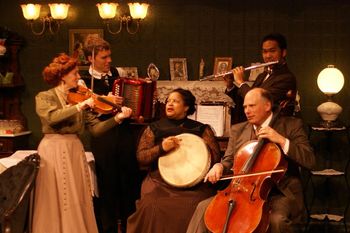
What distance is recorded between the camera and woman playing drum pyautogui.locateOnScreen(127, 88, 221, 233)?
4438 mm

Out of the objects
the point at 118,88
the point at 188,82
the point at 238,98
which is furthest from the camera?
Answer: the point at 188,82

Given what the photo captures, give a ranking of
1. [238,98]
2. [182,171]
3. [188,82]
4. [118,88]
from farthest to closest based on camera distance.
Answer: [188,82] → [238,98] → [118,88] → [182,171]

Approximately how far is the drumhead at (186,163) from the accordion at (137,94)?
0.53 metres

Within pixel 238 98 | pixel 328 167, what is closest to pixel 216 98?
pixel 238 98

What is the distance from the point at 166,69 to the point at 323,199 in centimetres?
190

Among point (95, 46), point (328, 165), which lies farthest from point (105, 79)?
point (328, 165)

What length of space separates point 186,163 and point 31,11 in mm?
2520

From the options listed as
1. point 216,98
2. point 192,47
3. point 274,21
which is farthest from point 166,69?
point 274,21

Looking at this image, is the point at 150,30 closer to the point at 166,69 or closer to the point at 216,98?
the point at 166,69

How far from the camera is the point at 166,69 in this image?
20.3 ft

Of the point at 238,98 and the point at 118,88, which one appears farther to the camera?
the point at 238,98

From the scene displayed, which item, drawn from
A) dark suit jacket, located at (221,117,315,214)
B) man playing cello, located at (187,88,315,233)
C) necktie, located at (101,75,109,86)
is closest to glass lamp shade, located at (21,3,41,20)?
necktie, located at (101,75,109,86)

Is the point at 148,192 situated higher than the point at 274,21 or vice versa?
the point at 274,21

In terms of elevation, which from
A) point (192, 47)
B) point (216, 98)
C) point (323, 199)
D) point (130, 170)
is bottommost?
point (323, 199)
